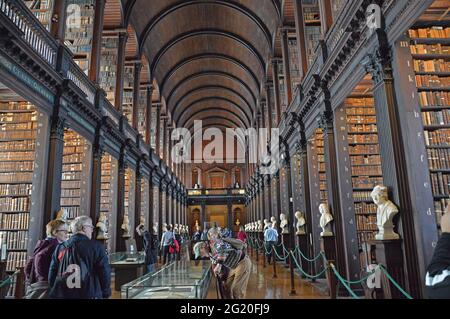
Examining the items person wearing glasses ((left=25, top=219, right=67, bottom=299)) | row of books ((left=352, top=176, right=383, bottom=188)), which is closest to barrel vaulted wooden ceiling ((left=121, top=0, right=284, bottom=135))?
row of books ((left=352, top=176, right=383, bottom=188))

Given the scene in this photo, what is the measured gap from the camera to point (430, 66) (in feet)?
14.1

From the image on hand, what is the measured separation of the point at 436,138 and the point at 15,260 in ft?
22.1

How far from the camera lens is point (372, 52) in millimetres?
4449

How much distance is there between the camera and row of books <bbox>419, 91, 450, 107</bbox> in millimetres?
4180

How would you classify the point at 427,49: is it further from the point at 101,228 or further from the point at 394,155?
the point at 101,228

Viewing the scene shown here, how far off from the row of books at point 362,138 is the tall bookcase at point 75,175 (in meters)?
5.92

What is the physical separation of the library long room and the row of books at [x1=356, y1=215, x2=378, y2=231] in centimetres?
3

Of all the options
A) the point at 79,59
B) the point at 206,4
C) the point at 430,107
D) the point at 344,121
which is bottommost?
the point at 430,107

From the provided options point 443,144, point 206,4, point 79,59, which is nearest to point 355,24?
point 443,144

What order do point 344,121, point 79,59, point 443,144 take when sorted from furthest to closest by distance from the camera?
1. point 79,59
2. point 344,121
3. point 443,144

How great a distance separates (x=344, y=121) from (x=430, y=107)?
6.63ft

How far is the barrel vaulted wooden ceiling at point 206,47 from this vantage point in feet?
42.9

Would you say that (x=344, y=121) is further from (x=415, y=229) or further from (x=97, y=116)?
(x=97, y=116)

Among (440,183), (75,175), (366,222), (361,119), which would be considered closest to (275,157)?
(361,119)
